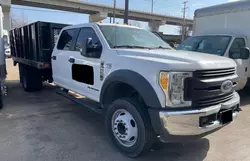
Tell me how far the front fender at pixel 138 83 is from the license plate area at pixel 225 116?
0.98 m

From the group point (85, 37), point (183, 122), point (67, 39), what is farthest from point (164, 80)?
point (67, 39)

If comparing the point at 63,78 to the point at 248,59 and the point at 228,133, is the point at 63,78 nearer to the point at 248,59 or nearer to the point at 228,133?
the point at 228,133

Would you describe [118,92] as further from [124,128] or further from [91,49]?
[91,49]

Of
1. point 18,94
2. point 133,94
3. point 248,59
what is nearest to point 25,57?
point 18,94

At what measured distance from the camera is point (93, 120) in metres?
5.12

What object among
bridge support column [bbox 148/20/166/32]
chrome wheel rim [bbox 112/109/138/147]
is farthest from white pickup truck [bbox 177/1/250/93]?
bridge support column [bbox 148/20/166/32]

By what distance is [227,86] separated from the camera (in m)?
3.24

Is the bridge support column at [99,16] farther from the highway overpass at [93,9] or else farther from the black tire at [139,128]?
the black tire at [139,128]

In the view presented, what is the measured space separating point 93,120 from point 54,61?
183 cm

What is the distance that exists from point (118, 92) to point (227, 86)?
1658 mm

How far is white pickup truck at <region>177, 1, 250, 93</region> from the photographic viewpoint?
6.24 metres

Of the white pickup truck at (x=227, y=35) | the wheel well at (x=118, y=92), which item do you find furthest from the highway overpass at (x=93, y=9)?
the wheel well at (x=118, y=92)

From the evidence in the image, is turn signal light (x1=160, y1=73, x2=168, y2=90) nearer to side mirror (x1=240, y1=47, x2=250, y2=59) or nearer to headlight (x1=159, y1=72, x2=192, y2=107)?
headlight (x1=159, y1=72, x2=192, y2=107)

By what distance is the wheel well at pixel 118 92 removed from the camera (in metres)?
3.58
